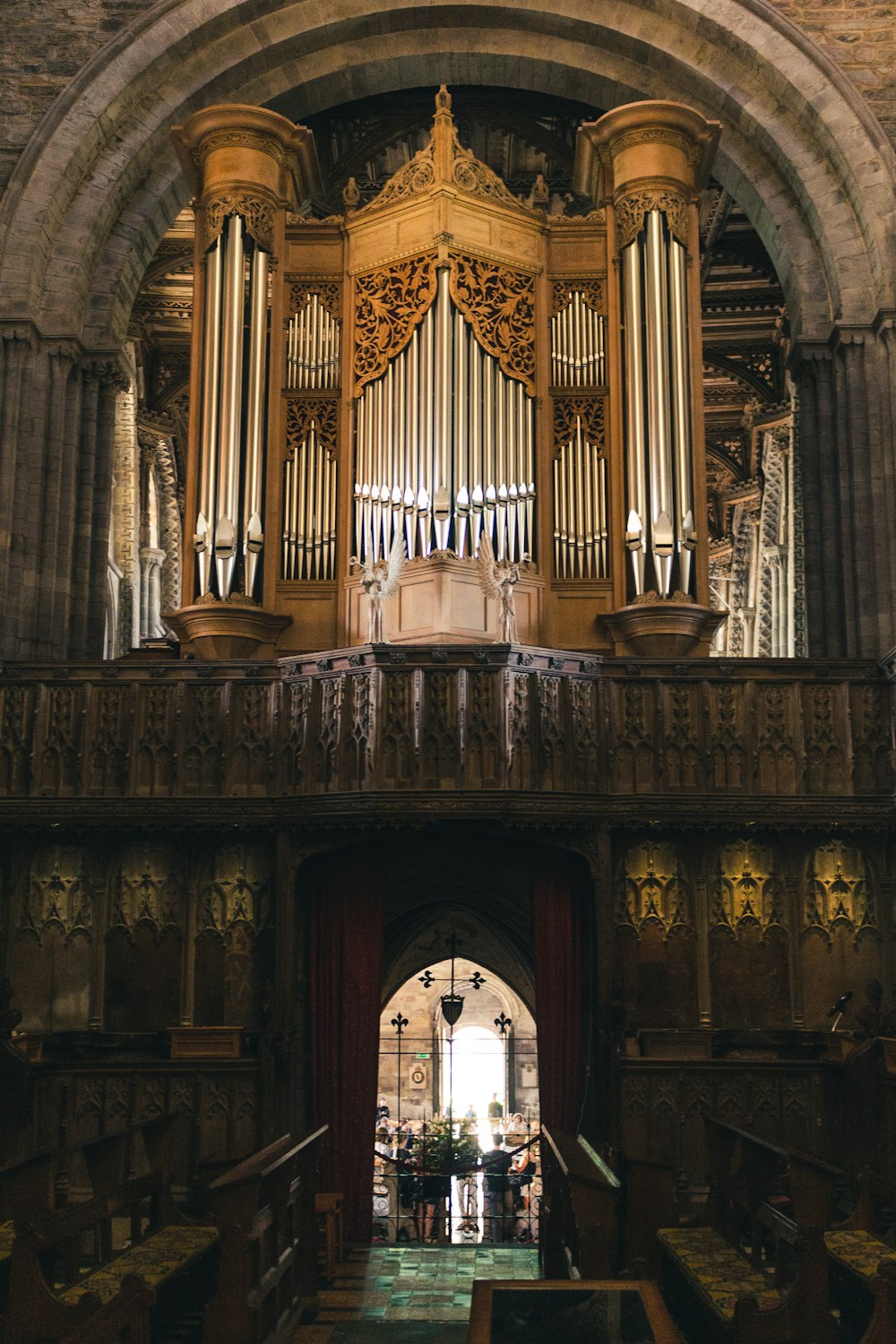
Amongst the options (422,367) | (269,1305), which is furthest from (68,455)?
(269,1305)

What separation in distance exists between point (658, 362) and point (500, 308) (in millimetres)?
1737

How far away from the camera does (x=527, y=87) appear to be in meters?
17.4

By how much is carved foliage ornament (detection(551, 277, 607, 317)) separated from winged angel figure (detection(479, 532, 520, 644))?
295 cm

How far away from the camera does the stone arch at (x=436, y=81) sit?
50.3ft

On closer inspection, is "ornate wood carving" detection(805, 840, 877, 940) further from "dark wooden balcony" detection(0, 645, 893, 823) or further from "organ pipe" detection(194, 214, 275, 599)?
"organ pipe" detection(194, 214, 275, 599)

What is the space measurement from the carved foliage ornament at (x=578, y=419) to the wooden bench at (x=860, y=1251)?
26.7ft

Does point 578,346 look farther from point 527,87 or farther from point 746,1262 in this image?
point 746,1262

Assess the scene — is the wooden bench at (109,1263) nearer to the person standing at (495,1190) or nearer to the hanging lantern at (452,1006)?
the person standing at (495,1190)

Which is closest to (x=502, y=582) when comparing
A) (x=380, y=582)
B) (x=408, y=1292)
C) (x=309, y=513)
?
(x=380, y=582)

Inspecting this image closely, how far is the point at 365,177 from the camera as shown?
2070 cm

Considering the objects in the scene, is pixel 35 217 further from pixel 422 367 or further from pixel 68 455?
pixel 422 367

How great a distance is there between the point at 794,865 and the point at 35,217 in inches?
387

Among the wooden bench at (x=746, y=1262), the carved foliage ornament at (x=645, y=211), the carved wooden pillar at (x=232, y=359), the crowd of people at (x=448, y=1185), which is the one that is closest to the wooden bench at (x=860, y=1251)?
the wooden bench at (x=746, y=1262)

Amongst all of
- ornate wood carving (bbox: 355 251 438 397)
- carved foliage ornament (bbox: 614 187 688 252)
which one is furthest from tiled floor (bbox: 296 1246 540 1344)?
carved foliage ornament (bbox: 614 187 688 252)
